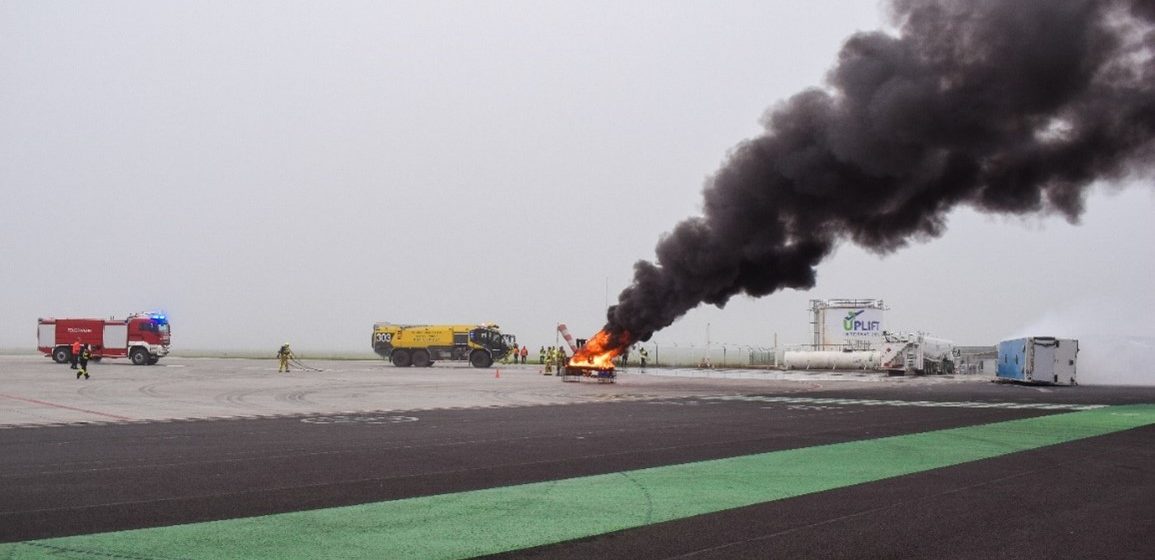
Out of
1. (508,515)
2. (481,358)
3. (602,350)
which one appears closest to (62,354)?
(481,358)

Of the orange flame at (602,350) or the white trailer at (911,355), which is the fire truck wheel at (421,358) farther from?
the white trailer at (911,355)

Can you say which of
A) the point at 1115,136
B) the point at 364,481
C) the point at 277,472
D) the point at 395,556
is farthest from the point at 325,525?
the point at 1115,136

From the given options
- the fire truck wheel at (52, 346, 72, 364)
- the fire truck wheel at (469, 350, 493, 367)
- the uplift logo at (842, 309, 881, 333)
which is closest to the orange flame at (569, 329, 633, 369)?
the fire truck wheel at (469, 350, 493, 367)

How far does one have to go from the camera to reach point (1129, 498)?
10.3m

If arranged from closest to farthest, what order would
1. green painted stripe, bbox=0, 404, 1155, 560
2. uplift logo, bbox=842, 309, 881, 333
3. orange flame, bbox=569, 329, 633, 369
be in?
1. green painted stripe, bbox=0, 404, 1155, 560
2. orange flame, bbox=569, 329, 633, 369
3. uplift logo, bbox=842, 309, 881, 333

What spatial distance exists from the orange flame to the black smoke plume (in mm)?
305

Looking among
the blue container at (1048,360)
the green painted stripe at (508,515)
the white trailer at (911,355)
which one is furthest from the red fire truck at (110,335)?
the green painted stripe at (508,515)

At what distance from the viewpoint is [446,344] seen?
191ft

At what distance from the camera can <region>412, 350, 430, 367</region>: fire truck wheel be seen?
2272 inches

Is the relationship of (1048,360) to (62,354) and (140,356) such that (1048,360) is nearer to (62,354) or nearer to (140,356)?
(140,356)

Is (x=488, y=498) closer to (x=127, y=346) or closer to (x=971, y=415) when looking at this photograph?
(x=971, y=415)

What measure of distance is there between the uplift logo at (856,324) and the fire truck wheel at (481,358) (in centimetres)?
2508

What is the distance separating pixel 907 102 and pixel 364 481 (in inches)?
951

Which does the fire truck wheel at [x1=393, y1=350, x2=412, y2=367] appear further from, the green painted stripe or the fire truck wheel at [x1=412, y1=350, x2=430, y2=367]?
the green painted stripe
